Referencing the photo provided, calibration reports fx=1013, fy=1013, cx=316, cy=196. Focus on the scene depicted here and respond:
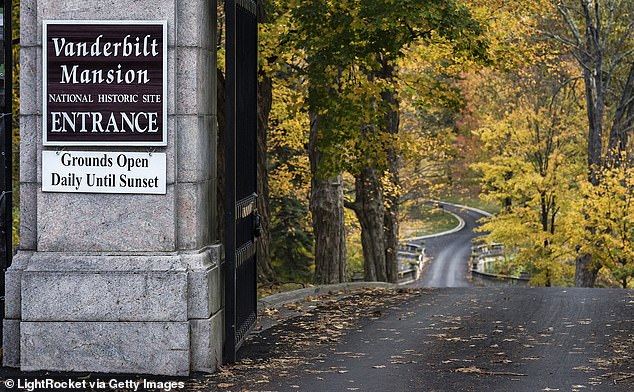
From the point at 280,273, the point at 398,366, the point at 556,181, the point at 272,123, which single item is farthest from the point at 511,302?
the point at 556,181

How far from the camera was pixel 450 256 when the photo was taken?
2260 inches

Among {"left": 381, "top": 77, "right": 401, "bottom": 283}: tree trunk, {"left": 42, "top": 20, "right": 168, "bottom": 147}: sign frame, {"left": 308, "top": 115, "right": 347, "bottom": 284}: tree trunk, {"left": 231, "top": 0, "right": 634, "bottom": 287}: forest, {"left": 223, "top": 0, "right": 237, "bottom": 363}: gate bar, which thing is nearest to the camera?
{"left": 42, "top": 20, "right": 168, "bottom": 147}: sign frame

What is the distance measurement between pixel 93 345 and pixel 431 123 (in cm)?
4392

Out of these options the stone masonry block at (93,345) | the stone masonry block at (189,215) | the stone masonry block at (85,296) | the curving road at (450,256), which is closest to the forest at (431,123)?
the curving road at (450,256)

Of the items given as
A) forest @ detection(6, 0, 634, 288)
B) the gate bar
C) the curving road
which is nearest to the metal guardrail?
the curving road

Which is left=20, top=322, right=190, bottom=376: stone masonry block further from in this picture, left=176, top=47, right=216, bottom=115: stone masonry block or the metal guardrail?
the metal guardrail

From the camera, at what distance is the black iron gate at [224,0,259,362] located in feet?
28.2

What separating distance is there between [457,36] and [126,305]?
9.15m

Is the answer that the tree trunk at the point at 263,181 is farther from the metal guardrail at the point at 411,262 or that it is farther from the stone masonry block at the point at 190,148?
the metal guardrail at the point at 411,262

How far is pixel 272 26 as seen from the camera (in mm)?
17453

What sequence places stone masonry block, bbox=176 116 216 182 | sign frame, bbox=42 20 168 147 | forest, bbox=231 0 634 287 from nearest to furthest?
sign frame, bbox=42 20 168 147
stone masonry block, bbox=176 116 216 182
forest, bbox=231 0 634 287

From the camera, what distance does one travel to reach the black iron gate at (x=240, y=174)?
28.2 ft

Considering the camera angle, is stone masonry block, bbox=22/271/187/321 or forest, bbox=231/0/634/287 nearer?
stone masonry block, bbox=22/271/187/321

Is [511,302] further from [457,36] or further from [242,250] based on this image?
[242,250]
